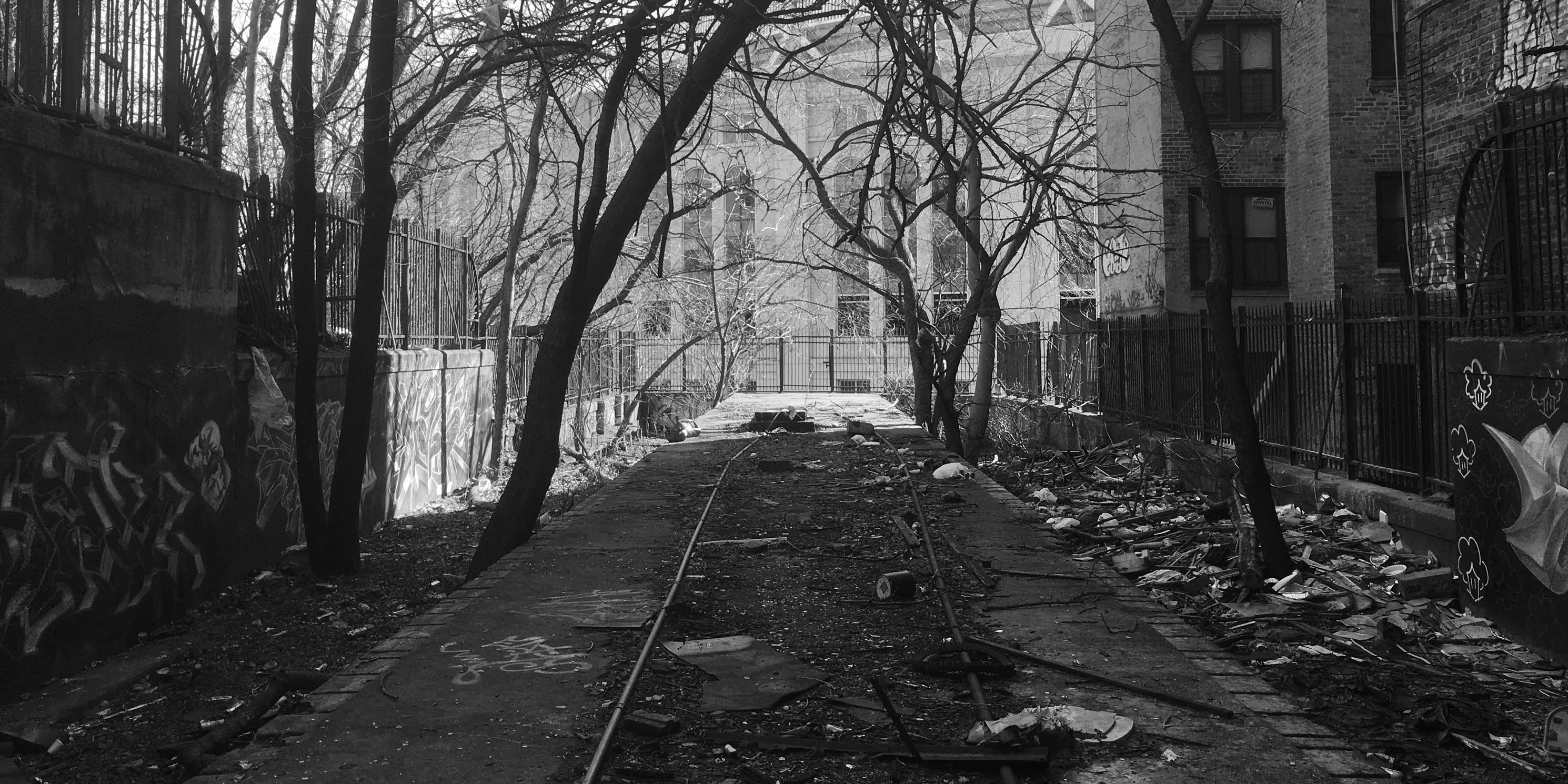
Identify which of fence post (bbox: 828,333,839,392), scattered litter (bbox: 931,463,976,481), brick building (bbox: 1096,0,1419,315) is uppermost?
brick building (bbox: 1096,0,1419,315)

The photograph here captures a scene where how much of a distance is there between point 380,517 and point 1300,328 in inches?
448

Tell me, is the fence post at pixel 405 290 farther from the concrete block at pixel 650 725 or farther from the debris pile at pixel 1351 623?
the concrete block at pixel 650 725

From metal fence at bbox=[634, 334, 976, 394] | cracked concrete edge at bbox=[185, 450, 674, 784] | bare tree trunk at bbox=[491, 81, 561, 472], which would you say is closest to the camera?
cracked concrete edge at bbox=[185, 450, 674, 784]

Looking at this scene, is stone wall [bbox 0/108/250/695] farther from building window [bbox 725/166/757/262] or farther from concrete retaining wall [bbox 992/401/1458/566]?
concrete retaining wall [bbox 992/401/1458/566]

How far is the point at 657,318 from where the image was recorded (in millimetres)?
38375

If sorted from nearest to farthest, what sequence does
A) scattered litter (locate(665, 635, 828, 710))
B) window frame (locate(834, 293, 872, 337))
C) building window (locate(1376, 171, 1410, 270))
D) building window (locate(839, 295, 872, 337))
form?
scattered litter (locate(665, 635, 828, 710)) < building window (locate(1376, 171, 1410, 270)) < window frame (locate(834, 293, 872, 337)) < building window (locate(839, 295, 872, 337))

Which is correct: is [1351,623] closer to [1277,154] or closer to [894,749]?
[894,749]

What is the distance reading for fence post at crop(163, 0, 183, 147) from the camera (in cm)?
976

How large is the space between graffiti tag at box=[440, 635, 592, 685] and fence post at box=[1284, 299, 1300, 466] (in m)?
9.68

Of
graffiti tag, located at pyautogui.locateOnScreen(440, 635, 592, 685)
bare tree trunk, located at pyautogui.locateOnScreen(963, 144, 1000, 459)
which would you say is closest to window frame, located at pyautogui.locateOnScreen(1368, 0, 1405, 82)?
bare tree trunk, located at pyautogui.locateOnScreen(963, 144, 1000, 459)

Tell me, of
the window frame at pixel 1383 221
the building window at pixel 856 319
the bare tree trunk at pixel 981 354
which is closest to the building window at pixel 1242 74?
the window frame at pixel 1383 221

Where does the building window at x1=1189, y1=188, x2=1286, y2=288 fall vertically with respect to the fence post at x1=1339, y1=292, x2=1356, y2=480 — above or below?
above

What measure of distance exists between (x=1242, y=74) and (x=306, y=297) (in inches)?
758

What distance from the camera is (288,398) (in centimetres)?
1208
